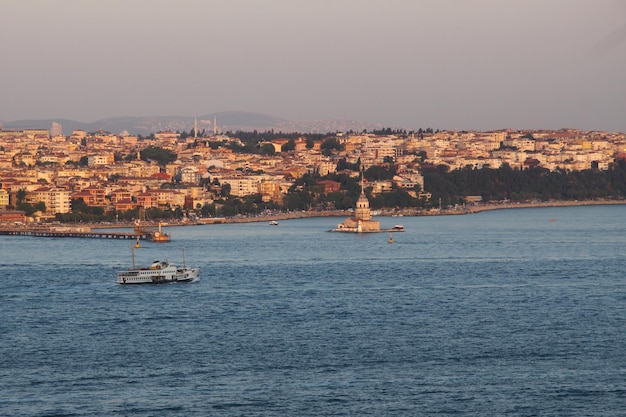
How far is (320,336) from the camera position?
14.5 m

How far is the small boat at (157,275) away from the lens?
2031cm

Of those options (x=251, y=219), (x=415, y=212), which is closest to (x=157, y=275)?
(x=251, y=219)

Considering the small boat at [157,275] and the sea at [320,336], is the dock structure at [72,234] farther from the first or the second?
the small boat at [157,275]

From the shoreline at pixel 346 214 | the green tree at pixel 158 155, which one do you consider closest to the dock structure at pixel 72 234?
the shoreline at pixel 346 214

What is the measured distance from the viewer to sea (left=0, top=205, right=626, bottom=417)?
451 inches

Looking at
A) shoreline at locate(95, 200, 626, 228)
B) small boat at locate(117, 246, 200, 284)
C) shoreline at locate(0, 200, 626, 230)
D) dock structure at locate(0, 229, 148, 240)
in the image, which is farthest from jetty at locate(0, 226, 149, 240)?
small boat at locate(117, 246, 200, 284)

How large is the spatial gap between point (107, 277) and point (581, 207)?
42.5m

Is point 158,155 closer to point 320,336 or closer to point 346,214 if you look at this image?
point 346,214

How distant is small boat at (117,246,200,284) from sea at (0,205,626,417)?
293mm

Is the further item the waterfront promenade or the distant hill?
the distant hill

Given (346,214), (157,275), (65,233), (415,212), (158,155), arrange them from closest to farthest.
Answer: (157,275), (65,233), (346,214), (415,212), (158,155)

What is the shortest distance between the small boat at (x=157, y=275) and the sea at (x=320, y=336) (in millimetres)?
293

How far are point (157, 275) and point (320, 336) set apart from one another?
6.49 m

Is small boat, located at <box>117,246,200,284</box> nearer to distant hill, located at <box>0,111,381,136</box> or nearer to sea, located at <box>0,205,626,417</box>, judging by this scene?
sea, located at <box>0,205,626,417</box>
